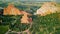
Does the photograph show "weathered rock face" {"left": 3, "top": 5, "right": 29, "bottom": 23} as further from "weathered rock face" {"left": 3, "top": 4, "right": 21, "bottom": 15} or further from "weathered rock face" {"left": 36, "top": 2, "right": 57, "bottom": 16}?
"weathered rock face" {"left": 36, "top": 2, "right": 57, "bottom": 16}

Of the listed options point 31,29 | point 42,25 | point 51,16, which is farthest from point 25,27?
point 51,16

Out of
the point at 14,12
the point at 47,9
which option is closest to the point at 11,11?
the point at 14,12

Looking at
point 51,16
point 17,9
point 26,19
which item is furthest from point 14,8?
point 51,16

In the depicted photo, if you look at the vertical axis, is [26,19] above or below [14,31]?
above

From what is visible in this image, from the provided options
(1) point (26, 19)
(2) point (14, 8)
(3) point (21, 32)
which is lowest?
(3) point (21, 32)

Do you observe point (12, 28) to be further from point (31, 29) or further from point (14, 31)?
point (31, 29)

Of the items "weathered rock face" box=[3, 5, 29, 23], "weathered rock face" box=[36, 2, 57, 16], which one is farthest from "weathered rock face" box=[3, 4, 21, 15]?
"weathered rock face" box=[36, 2, 57, 16]

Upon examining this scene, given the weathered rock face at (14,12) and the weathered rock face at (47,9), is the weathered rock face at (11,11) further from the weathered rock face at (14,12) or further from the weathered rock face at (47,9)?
the weathered rock face at (47,9)

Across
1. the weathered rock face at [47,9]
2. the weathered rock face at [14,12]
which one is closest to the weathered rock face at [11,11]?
the weathered rock face at [14,12]
